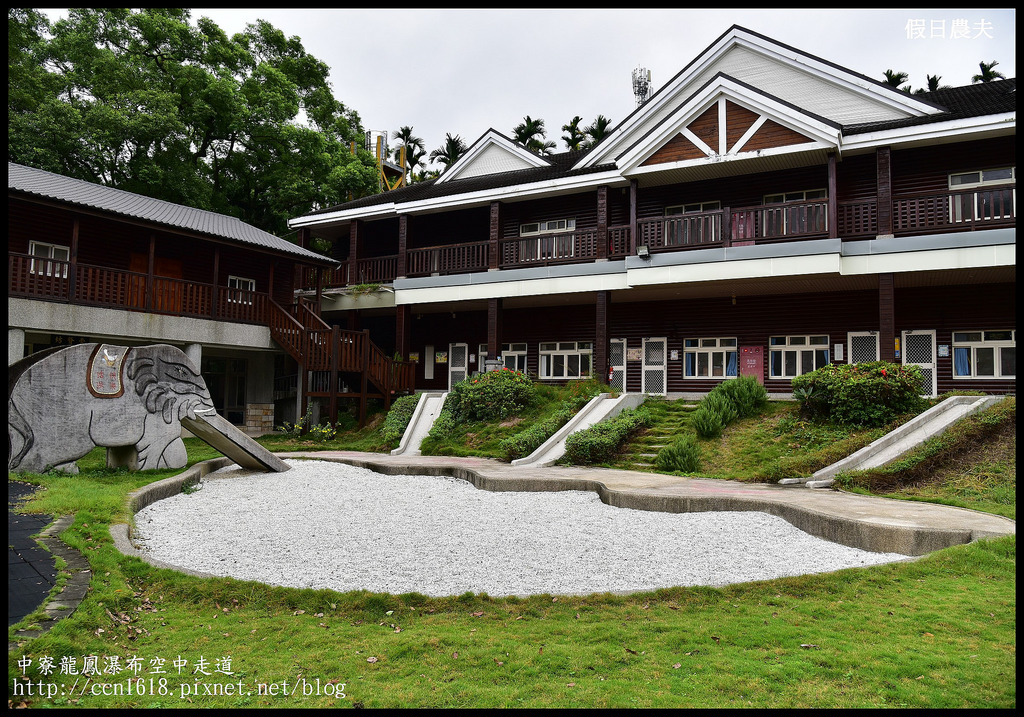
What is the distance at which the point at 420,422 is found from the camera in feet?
62.8

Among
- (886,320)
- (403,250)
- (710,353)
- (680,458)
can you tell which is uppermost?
(403,250)

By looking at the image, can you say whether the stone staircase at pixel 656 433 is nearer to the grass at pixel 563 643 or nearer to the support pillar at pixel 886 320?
the support pillar at pixel 886 320

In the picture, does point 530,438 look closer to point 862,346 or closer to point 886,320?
point 886,320

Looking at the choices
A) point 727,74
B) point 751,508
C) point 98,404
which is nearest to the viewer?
point 751,508

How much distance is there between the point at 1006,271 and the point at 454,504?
1458 cm

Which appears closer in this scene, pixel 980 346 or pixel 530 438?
pixel 530 438

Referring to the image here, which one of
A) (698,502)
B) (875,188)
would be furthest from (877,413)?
(875,188)

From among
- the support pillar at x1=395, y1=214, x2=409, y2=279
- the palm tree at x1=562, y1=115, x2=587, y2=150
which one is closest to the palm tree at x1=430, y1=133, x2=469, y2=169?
the palm tree at x1=562, y1=115, x2=587, y2=150

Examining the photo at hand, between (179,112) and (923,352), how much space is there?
29191mm

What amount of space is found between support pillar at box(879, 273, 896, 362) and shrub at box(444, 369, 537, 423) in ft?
27.6

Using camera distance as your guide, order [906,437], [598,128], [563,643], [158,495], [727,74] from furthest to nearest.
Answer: [598,128] < [727,74] < [906,437] < [158,495] < [563,643]

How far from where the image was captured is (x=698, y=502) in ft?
31.2

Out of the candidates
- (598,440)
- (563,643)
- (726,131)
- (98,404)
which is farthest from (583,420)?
(563,643)

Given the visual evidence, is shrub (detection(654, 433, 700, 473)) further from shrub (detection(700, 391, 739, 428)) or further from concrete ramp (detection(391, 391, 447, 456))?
concrete ramp (detection(391, 391, 447, 456))
